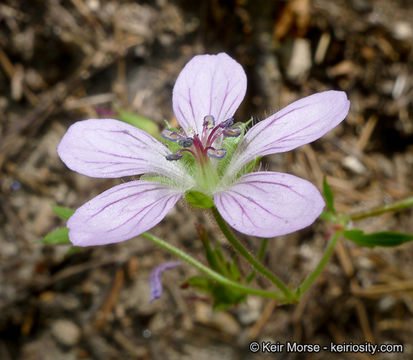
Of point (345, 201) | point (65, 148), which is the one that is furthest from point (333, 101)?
point (345, 201)

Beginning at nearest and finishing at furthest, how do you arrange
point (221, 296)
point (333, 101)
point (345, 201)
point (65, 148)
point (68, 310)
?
point (333, 101) → point (65, 148) → point (221, 296) → point (68, 310) → point (345, 201)

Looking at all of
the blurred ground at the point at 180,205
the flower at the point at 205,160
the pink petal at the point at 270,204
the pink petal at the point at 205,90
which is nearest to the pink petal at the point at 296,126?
the flower at the point at 205,160

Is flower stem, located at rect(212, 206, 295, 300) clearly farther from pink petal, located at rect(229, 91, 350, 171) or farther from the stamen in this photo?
the stamen

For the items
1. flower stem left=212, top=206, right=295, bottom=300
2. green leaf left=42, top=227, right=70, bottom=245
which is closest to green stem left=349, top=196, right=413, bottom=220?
flower stem left=212, top=206, right=295, bottom=300

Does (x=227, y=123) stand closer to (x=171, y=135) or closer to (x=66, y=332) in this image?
(x=171, y=135)

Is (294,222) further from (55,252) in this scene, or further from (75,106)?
(75,106)

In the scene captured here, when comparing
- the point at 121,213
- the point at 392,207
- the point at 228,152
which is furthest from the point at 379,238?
the point at 121,213

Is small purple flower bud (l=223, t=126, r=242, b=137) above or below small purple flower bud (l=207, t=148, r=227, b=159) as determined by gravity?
above
